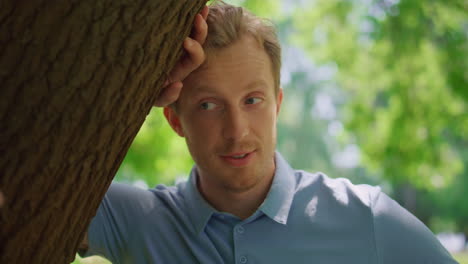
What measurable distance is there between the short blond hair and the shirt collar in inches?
15.9

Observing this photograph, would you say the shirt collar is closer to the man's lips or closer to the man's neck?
the man's neck

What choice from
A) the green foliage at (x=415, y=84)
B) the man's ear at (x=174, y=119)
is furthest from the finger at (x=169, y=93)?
the green foliage at (x=415, y=84)

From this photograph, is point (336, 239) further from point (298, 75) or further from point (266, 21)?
point (298, 75)

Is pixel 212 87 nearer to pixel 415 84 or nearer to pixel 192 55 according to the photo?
pixel 192 55

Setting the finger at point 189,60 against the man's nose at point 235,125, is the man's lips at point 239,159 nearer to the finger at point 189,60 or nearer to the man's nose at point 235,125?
the man's nose at point 235,125

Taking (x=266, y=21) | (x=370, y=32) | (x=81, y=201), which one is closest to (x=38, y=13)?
(x=81, y=201)

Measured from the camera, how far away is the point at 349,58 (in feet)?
34.1

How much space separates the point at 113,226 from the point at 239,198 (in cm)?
55

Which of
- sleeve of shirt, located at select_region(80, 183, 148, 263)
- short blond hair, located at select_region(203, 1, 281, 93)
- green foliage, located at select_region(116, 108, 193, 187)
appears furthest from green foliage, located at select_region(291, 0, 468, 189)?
sleeve of shirt, located at select_region(80, 183, 148, 263)

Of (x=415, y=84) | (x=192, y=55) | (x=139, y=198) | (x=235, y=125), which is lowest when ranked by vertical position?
(x=139, y=198)

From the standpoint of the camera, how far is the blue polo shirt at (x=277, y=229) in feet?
7.88

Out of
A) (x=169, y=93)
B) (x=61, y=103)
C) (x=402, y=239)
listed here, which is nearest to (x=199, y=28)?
(x=169, y=93)

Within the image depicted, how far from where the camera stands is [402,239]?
7.72 feet

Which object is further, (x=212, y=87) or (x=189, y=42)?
(x=212, y=87)
